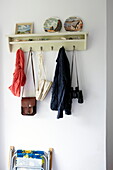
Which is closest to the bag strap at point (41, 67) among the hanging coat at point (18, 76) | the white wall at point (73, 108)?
the white wall at point (73, 108)

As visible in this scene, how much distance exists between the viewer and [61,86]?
161 centimetres

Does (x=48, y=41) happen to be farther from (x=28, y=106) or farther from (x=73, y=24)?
(x=28, y=106)

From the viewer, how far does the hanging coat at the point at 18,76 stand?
5.62ft

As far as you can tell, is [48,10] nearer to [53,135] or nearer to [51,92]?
[51,92]

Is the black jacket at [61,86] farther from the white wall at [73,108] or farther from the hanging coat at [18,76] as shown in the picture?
the hanging coat at [18,76]

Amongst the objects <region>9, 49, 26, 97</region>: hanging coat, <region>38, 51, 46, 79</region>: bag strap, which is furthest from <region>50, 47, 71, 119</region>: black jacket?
<region>9, 49, 26, 97</region>: hanging coat

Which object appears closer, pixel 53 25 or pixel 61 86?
pixel 61 86

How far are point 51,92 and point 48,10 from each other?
887mm

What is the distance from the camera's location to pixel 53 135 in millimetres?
1802

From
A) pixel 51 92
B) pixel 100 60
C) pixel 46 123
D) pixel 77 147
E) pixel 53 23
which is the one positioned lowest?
pixel 77 147

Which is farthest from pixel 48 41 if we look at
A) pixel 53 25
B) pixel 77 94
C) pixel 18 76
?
pixel 77 94

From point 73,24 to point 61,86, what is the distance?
0.67m
